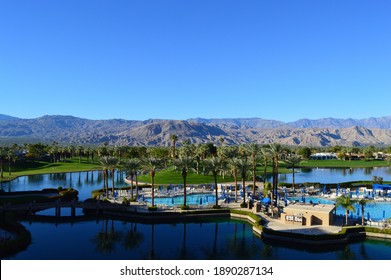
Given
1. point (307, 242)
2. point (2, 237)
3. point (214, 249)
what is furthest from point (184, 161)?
point (2, 237)

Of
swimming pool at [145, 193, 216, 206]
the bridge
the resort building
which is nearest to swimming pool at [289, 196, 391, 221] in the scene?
the resort building

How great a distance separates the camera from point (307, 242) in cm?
4206

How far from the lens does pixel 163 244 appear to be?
42.7m

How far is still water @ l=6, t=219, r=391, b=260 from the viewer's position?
1513 inches

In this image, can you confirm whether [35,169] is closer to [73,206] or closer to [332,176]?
[73,206]

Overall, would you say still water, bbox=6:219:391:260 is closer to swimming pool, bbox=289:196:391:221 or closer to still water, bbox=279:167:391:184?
swimming pool, bbox=289:196:391:221

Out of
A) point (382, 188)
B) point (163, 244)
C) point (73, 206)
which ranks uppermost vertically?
point (382, 188)

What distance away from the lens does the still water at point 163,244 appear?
38.4 m

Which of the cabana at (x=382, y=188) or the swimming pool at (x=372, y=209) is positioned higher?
the cabana at (x=382, y=188)

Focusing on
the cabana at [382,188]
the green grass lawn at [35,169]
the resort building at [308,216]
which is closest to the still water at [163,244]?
the resort building at [308,216]

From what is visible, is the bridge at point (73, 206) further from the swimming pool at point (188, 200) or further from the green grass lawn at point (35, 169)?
the green grass lawn at point (35, 169)

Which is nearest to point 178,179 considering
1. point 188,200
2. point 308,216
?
point 188,200
